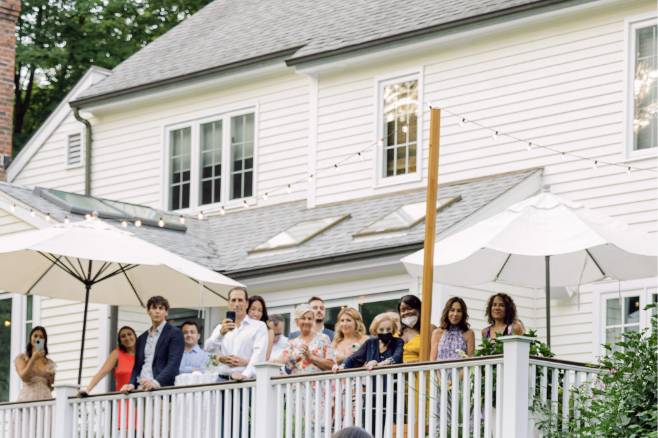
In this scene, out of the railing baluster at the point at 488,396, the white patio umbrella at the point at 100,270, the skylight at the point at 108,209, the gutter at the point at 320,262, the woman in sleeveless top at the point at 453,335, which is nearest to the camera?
the railing baluster at the point at 488,396

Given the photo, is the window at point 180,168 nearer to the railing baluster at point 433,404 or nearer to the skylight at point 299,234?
the skylight at point 299,234

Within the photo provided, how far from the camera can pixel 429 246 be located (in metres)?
12.7

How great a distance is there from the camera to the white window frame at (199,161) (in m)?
23.2

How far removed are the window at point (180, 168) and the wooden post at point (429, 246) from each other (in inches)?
445

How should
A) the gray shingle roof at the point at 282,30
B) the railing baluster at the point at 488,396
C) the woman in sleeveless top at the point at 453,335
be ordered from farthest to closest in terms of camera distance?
the gray shingle roof at the point at 282,30 < the woman in sleeveless top at the point at 453,335 < the railing baluster at the point at 488,396

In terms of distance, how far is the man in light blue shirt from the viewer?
15.0 m

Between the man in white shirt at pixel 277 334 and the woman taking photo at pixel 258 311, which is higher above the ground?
the woman taking photo at pixel 258 311

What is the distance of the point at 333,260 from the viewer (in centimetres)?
1895

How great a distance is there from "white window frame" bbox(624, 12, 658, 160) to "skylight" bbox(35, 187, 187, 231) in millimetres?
6519

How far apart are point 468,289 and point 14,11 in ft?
34.9

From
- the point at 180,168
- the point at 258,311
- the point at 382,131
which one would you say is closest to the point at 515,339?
the point at 258,311

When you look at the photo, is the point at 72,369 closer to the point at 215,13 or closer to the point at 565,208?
the point at 215,13

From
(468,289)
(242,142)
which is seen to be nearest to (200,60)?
(242,142)

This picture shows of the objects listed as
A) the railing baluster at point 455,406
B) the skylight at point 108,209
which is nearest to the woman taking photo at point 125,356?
the railing baluster at point 455,406
